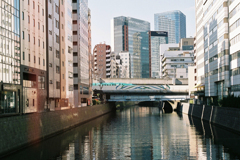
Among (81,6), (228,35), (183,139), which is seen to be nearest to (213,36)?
(228,35)

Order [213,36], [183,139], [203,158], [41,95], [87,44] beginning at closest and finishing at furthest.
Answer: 1. [203,158]
2. [183,139]
3. [41,95]
4. [213,36]
5. [87,44]

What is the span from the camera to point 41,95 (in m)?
62.6

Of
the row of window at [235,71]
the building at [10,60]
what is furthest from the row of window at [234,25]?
the building at [10,60]

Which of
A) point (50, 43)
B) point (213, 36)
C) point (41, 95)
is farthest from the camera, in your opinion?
point (213, 36)

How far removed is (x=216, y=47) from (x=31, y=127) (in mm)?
53805

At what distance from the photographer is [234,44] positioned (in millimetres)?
67875

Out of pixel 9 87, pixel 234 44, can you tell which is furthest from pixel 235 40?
pixel 9 87

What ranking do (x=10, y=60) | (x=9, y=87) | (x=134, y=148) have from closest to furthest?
(x=134, y=148), (x=9, y=87), (x=10, y=60)

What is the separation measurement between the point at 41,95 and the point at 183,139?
2898 centimetres

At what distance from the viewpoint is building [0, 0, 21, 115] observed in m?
42.7

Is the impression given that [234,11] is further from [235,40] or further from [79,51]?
[79,51]

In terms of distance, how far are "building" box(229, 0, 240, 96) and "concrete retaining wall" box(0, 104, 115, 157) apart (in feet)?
110

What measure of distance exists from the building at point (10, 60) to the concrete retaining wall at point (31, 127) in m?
3.67

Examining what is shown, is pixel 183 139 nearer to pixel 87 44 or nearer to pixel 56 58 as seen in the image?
pixel 56 58
